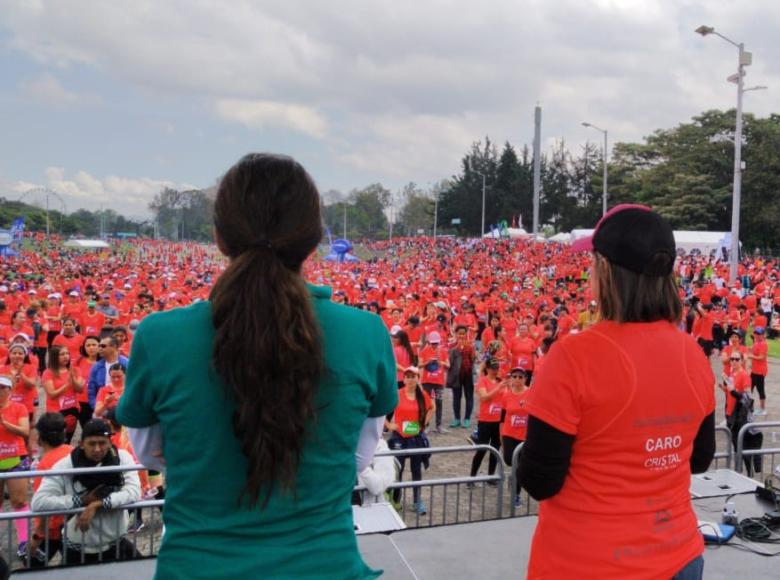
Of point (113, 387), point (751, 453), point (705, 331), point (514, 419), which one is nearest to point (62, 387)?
point (113, 387)

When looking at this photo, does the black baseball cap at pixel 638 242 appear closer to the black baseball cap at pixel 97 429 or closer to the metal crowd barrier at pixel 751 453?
the black baseball cap at pixel 97 429

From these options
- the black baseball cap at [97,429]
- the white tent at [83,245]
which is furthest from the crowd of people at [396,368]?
the white tent at [83,245]

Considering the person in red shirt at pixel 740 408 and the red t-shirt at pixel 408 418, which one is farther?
the person in red shirt at pixel 740 408

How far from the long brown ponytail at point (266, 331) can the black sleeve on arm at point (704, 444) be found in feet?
4.33

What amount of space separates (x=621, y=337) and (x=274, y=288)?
983 millimetres

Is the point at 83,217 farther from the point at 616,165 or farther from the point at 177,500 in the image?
the point at 177,500

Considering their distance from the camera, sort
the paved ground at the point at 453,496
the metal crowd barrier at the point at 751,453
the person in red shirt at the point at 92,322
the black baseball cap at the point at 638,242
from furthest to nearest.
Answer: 1. the person in red shirt at the point at 92,322
2. the metal crowd barrier at the point at 751,453
3. the paved ground at the point at 453,496
4. the black baseball cap at the point at 638,242

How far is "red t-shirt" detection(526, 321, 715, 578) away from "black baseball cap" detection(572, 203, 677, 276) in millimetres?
164

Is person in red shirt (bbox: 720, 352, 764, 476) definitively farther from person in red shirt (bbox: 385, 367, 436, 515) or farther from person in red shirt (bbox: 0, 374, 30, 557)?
person in red shirt (bbox: 0, 374, 30, 557)

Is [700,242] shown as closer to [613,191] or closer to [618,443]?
[613,191]

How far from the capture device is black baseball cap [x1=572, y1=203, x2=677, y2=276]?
196cm

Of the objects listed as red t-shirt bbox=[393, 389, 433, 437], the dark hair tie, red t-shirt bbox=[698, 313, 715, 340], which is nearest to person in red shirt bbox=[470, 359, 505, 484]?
red t-shirt bbox=[393, 389, 433, 437]

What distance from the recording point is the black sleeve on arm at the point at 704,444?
2150mm

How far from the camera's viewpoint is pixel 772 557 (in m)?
4.11
